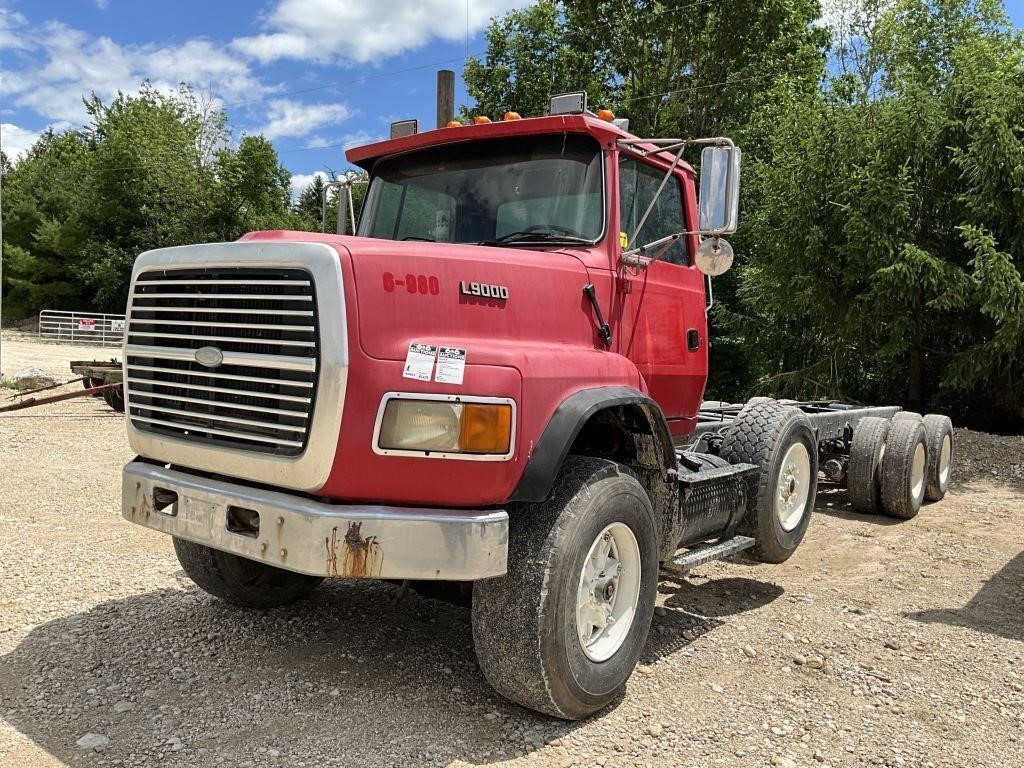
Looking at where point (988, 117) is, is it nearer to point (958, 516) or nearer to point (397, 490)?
point (958, 516)

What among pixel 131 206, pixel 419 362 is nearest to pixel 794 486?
pixel 419 362

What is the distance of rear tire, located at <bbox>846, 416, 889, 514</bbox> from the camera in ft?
26.5

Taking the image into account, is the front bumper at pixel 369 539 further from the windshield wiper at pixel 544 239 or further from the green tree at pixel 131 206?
the green tree at pixel 131 206

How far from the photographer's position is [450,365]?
3.14m

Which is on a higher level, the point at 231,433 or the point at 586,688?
the point at 231,433

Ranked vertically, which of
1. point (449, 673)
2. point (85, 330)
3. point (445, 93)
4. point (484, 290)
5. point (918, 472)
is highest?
point (445, 93)

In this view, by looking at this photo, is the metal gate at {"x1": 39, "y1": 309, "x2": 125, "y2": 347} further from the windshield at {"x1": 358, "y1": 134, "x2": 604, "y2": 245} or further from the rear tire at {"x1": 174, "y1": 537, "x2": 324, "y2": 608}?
the windshield at {"x1": 358, "y1": 134, "x2": 604, "y2": 245}

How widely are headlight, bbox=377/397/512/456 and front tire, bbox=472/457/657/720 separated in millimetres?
485

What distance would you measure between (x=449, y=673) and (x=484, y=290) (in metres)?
1.86

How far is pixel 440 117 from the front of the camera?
1327 centimetres

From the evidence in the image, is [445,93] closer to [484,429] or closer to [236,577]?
[236,577]

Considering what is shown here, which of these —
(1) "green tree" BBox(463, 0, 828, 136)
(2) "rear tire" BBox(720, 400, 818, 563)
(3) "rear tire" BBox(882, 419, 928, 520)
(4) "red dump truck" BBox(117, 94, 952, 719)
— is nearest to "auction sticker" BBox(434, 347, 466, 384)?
(4) "red dump truck" BBox(117, 94, 952, 719)

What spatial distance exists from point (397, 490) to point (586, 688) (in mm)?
1183

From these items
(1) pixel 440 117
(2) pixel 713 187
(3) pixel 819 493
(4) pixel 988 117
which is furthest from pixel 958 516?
(1) pixel 440 117
